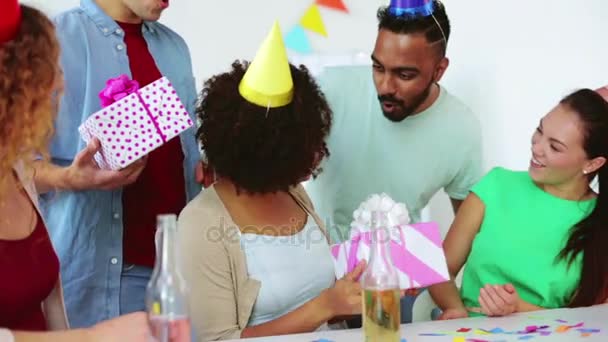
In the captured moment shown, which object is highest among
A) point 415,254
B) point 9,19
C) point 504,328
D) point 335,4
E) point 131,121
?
point 9,19

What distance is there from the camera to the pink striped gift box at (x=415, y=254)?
1.62m

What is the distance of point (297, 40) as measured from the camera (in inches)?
105

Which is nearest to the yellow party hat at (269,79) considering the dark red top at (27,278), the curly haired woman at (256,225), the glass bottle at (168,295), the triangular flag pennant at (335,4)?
the curly haired woman at (256,225)

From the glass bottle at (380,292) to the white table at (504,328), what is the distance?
5.7 inches

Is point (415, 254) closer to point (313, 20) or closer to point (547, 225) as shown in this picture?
point (547, 225)

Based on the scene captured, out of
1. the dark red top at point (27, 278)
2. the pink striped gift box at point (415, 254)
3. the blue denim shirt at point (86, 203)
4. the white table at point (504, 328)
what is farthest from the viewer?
the blue denim shirt at point (86, 203)

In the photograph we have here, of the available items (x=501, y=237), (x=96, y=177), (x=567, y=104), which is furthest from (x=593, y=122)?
(x=96, y=177)

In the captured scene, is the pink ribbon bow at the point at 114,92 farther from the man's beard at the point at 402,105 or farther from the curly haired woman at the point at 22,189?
the man's beard at the point at 402,105

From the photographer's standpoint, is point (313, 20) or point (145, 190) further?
point (313, 20)

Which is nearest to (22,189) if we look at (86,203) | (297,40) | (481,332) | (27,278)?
(27,278)

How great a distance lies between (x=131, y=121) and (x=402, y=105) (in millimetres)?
811

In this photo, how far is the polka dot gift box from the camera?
1638 mm

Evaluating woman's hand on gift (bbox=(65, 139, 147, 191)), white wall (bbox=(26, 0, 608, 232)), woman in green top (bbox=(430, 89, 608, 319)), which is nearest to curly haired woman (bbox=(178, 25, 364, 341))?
woman's hand on gift (bbox=(65, 139, 147, 191))

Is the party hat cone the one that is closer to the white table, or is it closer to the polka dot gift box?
the polka dot gift box
